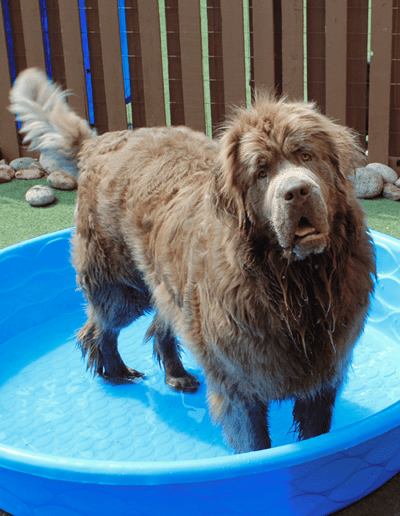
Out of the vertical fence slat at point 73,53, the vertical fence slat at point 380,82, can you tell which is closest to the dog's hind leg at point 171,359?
the vertical fence slat at point 380,82

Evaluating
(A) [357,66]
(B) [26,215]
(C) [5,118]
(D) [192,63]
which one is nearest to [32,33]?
(C) [5,118]

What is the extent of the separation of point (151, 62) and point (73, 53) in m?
0.84

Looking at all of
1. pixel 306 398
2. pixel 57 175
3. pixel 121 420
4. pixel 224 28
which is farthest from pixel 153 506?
pixel 224 28

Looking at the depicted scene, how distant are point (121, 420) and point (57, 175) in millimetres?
3151

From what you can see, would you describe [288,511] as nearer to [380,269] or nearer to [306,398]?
[306,398]

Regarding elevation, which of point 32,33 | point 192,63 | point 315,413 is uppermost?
point 32,33

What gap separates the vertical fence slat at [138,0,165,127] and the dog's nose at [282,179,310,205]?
415 centimetres

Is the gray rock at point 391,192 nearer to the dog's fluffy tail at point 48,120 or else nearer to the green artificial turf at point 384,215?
the green artificial turf at point 384,215

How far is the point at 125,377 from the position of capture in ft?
10.3

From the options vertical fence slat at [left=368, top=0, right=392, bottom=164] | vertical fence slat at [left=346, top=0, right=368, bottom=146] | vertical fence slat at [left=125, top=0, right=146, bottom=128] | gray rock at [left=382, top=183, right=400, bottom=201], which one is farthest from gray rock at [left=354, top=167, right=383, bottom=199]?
vertical fence slat at [left=125, top=0, right=146, bottom=128]

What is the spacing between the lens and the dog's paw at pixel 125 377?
10.2 ft

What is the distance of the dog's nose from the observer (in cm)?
151

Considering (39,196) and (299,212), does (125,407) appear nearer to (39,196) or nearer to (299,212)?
(299,212)

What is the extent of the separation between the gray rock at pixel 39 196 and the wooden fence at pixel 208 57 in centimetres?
108
